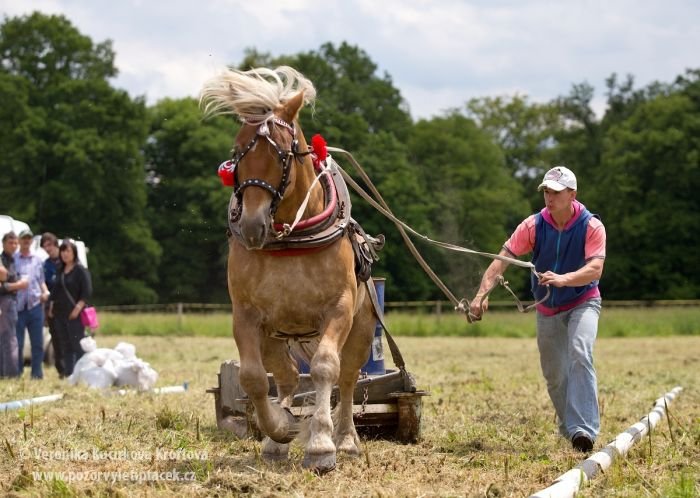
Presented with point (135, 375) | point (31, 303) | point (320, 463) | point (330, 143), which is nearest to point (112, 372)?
point (135, 375)

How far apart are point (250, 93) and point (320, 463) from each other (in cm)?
214

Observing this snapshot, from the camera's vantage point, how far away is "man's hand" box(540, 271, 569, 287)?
7148 mm

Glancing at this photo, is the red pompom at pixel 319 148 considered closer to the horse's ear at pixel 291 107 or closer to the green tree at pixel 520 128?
the horse's ear at pixel 291 107

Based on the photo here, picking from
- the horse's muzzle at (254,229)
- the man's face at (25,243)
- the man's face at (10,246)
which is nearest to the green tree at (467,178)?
the man's face at (25,243)

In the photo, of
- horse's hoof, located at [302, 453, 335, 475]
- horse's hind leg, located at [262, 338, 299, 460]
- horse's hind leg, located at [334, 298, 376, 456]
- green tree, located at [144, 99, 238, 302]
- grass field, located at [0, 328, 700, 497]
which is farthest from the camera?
green tree, located at [144, 99, 238, 302]

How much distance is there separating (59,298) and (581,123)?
183 feet

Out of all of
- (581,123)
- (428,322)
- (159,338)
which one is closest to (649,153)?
(581,123)

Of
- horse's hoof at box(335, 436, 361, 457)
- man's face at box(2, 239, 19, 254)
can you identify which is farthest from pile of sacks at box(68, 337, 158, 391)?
horse's hoof at box(335, 436, 361, 457)

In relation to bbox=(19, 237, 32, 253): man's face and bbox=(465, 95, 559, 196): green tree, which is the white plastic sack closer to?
bbox=(19, 237, 32, 253): man's face

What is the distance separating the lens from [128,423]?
27.0ft

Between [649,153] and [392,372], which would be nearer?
[392,372]

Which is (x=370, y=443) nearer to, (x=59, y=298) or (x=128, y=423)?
(x=128, y=423)

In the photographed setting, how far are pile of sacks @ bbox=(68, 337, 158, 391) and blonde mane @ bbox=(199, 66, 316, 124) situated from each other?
19.9ft

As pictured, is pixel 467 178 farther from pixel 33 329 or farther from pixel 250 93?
pixel 250 93
